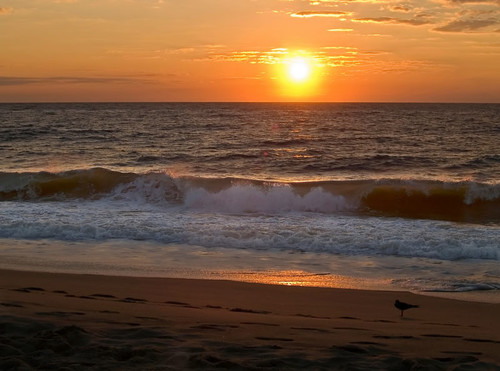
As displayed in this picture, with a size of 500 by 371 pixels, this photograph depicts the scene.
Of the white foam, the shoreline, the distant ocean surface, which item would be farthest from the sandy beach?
the white foam

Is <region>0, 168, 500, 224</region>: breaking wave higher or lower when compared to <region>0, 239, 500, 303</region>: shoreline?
higher

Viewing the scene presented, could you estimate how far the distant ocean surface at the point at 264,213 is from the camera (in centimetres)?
905

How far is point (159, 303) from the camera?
6.74 meters

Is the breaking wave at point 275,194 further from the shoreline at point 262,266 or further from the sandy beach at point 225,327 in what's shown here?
the sandy beach at point 225,327

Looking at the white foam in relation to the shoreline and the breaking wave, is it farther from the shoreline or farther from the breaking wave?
the shoreline

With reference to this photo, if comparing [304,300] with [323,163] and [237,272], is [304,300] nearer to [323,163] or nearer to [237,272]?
[237,272]

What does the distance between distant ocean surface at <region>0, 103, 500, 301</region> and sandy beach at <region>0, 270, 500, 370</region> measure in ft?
2.63

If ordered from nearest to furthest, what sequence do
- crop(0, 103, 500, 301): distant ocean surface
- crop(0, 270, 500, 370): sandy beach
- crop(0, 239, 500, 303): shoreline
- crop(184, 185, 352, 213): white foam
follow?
crop(0, 270, 500, 370): sandy beach
crop(0, 239, 500, 303): shoreline
crop(0, 103, 500, 301): distant ocean surface
crop(184, 185, 352, 213): white foam

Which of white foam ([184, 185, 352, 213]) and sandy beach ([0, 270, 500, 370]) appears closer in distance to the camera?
sandy beach ([0, 270, 500, 370])

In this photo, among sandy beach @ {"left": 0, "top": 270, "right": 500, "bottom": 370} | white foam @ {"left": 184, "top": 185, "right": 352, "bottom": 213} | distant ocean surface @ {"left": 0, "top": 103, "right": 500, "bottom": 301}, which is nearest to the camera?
sandy beach @ {"left": 0, "top": 270, "right": 500, "bottom": 370}

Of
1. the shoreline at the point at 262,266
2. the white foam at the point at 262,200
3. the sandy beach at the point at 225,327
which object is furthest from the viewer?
the white foam at the point at 262,200

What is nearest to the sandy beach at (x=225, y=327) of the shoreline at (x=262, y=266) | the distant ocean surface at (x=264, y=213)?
the shoreline at (x=262, y=266)

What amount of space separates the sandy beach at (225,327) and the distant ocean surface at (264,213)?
0.80 meters

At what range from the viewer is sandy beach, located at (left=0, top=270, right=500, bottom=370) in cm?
472
